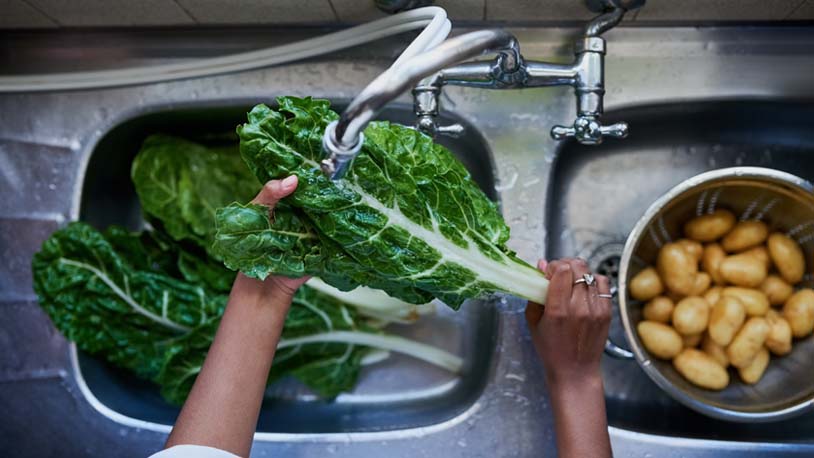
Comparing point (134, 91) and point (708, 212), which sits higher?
point (134, 91)

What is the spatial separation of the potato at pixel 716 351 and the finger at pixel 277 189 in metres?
0.92

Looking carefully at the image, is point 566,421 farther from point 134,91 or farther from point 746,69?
point 134,91

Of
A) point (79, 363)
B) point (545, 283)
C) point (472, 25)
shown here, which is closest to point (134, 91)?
point (79, 363)

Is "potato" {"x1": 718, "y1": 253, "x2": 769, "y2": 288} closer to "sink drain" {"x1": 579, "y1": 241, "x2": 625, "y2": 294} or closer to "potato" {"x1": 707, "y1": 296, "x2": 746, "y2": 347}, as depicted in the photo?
"potato" {"x1": 707, "y1": 296, "x2": 746, "y2": 347}

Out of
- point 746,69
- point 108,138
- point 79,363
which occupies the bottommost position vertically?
point 79,363

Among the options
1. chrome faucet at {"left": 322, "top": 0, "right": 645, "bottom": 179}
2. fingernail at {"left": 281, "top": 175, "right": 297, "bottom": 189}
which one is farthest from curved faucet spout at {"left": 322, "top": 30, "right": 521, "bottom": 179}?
chrome faucet at {"left": 322, "top": 0, "right": 645, "bottom": 179}

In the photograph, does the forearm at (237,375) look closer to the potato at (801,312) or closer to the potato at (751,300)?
the potato at (751,300)

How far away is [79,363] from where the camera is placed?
135 centimetres

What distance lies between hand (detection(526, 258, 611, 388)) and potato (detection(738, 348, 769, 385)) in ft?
1.26

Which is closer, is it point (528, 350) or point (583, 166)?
point (528, 350)

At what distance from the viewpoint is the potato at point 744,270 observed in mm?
1218

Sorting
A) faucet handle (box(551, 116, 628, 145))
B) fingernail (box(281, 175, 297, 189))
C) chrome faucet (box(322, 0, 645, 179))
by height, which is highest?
chrome faucet (box(322, 0, 645, 179))

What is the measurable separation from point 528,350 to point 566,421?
0.22 meters

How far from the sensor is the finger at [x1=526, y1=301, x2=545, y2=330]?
3.67 ft
